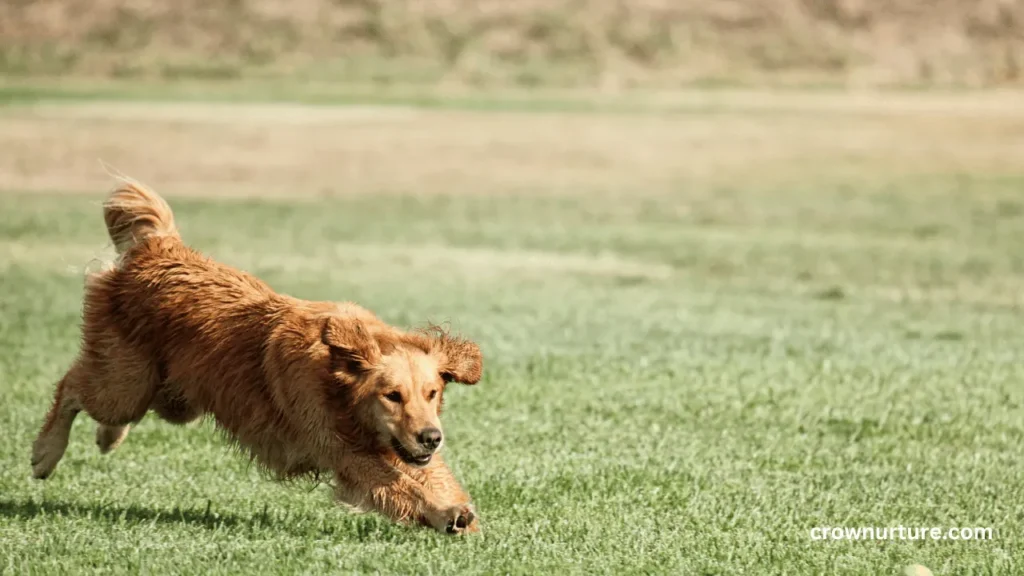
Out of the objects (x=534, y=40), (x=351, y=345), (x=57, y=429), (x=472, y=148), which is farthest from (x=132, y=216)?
(x=534, y=40)

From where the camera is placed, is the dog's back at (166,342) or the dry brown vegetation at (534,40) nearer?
the dog's back at (166,342)

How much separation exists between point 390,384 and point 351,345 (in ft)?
0.82

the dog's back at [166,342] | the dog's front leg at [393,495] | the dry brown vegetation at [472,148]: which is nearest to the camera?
the dog's front leg at [393,495]

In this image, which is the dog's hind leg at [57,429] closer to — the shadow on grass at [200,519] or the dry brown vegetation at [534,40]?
the shadow on grass at [200,519]

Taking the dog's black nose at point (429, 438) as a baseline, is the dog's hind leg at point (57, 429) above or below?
below

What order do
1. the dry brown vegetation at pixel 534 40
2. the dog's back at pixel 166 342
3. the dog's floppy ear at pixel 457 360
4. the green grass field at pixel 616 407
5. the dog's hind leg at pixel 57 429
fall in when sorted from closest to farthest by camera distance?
the green grass field at pixel 616 407, the dog's floppy ear at pixel 457 360, the dog's back at pixel 166 342, the dog's hind leg at pixel 57 429, the dry brown vegetation at pixel 534 40

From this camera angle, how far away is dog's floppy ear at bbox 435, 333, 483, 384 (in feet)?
23.6

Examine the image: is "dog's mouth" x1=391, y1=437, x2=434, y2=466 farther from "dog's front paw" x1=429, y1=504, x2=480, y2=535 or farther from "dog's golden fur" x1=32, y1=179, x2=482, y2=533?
"dog's front paw" x1=429, y1=504, x2=480, y2=535

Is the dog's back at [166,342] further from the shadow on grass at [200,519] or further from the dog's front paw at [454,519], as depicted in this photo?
the dog's front paw at [454,519]

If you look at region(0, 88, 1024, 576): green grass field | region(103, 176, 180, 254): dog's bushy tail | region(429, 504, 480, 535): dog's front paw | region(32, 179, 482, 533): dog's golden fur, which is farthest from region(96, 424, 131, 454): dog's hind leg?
region(429, 504, 480, 535): dog's front paw

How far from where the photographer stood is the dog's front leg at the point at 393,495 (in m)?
6.88

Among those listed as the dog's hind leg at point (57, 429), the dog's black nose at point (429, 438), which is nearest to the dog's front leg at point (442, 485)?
the dog's black nose at point (429, 438)

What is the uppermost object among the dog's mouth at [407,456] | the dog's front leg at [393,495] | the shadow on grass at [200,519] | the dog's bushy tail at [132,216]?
the dog's bushy tail at [132,216]

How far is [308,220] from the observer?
2428 cm
